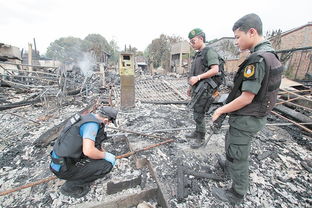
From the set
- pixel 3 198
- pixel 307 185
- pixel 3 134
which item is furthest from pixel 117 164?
pixel 3 134

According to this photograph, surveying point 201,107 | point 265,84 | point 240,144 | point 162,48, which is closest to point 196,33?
point 201,107

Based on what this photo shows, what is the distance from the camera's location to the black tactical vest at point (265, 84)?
1328 millimetres

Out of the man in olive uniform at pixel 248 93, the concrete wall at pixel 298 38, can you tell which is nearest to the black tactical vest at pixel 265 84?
the man in olive uniform at pixel 248 93

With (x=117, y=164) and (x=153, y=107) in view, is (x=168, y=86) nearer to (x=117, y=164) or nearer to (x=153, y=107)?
(x=153, y=107)

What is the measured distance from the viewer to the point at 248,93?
1369 mm

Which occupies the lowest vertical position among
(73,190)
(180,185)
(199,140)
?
(73,190)

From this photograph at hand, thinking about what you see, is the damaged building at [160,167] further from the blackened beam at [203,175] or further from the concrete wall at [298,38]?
the concrete wall at [298,38]

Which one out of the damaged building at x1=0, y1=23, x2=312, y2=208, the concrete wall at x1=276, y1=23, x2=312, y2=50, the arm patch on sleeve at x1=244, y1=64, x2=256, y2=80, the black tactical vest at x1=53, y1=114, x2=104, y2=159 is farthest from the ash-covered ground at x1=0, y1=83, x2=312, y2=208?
the concrete wall at x1=276, y1=23, x2=312, y2=50

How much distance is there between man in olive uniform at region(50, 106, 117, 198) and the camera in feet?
5.40

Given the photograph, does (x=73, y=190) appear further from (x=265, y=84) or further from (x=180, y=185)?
(x=265, y=84)

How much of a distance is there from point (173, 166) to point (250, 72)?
5.58 feet

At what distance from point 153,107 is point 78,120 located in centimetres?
358

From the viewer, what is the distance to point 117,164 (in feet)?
7.95

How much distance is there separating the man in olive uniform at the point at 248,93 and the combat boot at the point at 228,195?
11 mm
